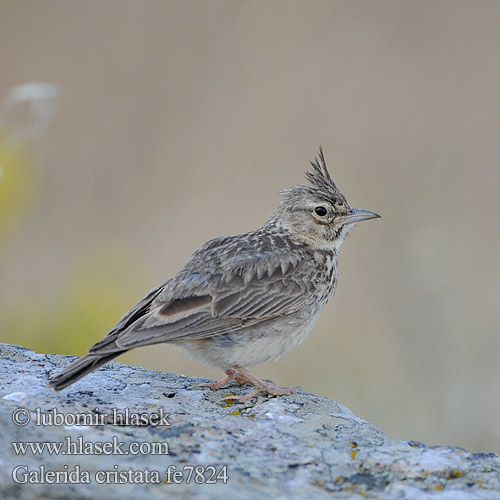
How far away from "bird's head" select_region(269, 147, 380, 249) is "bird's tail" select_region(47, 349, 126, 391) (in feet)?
6.60

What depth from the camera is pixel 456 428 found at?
225 inches

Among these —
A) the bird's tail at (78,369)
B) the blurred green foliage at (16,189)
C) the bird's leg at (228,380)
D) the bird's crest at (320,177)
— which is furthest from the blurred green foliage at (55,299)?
the bird's tail at (78,369)

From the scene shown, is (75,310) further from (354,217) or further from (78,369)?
(78,369)

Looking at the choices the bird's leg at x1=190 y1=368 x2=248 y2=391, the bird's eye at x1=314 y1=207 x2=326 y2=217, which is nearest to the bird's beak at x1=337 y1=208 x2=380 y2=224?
the bird's eye at x1=314 y1=207 x2=326 y2=217

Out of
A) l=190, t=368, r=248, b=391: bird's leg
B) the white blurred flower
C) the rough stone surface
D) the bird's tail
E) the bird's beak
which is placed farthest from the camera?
the bird's beak

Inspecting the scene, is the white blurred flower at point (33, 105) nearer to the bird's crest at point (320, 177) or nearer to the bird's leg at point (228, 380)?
the bird's crest at point (320, 177)

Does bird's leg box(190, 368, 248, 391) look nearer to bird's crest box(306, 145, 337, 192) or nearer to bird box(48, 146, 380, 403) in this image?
bird box(48, 146, 380, 403)

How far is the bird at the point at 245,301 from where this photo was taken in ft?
14.6

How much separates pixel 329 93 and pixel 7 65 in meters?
4.15

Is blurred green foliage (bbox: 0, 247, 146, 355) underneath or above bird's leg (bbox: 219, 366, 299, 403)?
above

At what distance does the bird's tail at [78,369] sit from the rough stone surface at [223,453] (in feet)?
0.31

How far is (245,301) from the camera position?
480 cm

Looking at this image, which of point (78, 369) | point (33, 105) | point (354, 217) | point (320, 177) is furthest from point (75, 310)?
point (78, 369)

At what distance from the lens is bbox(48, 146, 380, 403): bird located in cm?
445
